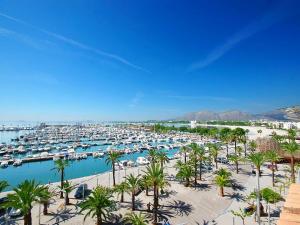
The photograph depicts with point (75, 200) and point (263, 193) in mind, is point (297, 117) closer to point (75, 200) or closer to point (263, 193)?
point (263, 193)

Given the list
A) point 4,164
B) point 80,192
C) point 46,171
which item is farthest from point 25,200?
point 4,164

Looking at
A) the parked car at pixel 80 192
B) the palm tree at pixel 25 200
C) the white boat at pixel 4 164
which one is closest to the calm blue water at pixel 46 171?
the white boat at pixel 4 164

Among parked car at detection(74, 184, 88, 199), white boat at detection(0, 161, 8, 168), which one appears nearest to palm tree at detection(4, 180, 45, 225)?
parked car at detection(74, 184, 88, 199)

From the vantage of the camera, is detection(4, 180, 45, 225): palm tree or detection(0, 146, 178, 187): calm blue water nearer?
detection(4, 180, 45, 225): palm tree

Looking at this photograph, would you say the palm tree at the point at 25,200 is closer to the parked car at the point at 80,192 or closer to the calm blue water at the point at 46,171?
the parked car at the point at 80,192

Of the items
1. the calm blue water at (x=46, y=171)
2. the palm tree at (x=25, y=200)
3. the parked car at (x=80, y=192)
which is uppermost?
the palm tree at (x=25, y=200)

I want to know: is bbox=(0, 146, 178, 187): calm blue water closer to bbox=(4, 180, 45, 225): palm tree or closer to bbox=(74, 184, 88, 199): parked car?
bbox=(74, 184, 88, 199): parked car

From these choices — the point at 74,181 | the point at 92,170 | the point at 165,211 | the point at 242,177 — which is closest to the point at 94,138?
the point at 92,170

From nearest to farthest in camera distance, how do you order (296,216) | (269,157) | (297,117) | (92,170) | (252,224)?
(296,216) → (297,117) → (252,224) → (269,157) → (92,170)

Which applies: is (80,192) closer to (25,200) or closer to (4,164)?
(25,200)

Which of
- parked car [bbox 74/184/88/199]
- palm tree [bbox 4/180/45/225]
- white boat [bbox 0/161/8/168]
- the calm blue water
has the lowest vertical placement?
the calm blue water

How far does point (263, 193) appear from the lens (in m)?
38.2

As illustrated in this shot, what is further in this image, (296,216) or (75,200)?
(75,200)

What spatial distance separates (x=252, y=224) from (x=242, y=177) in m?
24.5
